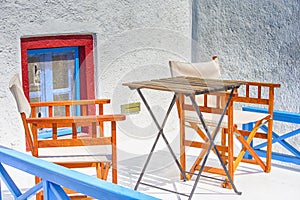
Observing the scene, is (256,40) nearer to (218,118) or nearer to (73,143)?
(218,118)

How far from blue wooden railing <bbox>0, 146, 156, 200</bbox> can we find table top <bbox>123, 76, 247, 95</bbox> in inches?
64.5

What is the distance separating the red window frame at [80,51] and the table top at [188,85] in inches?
59.1

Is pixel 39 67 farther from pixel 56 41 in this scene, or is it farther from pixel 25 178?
pixel 25 178

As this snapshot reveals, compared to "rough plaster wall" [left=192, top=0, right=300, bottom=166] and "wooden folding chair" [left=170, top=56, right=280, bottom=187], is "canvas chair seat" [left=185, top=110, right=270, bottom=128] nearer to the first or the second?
"wooden folding chair" [left=170, top=56, right=280, bottom=187]

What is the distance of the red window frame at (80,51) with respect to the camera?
5.11 m

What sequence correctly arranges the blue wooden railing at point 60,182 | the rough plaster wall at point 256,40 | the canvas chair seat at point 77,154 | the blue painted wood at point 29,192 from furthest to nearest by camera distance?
→ the rough plaster wall at point 256,40, the canvas chair seat at point 77,154, the blue painted wood at point 29,192, the blue wooden railing at point 60,182

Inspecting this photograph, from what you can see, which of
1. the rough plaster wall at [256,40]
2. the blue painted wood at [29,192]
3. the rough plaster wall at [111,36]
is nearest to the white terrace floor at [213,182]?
the rough plaster wall at [111,36]

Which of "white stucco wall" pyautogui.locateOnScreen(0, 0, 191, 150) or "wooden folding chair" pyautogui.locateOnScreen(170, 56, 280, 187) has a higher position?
"white stucco wall" pyautogui.locateOnScreen(0, 0, 191, 150)

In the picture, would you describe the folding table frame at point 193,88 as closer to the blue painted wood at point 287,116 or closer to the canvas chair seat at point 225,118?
the canvas chair seat at point 225,118

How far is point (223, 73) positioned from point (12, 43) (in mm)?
2751

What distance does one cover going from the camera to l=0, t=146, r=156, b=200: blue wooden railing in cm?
170

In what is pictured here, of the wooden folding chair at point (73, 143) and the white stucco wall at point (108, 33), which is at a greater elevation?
the white stucco wall at point (108, 33)

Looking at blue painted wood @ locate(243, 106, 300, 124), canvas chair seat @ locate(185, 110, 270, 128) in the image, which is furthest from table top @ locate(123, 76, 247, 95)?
blue painted wood @ locate(243, 106, 300, 124)

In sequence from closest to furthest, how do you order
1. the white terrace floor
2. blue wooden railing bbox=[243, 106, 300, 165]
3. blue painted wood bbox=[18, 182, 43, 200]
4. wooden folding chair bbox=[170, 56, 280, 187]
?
blue painted wood bbox=[18, 182, 43, 200], the white terrace floor, wooden folding chair bbox=[170, 56, 280, 187], blue wooden railing bbox=[243, 106, 300, 165]
